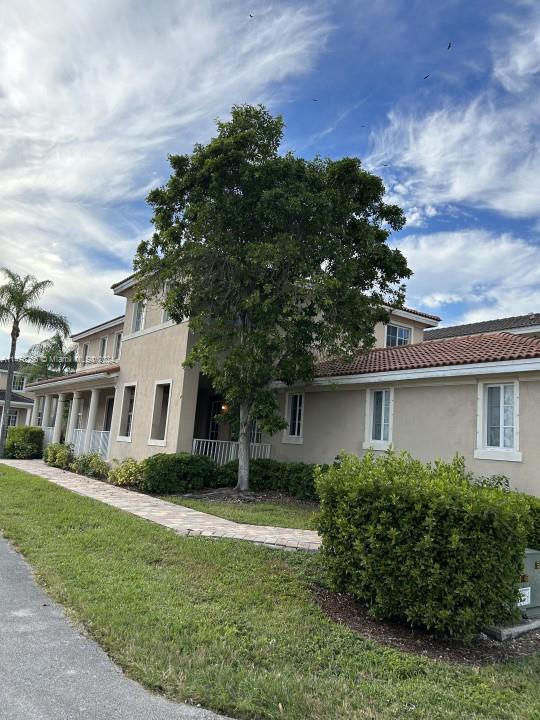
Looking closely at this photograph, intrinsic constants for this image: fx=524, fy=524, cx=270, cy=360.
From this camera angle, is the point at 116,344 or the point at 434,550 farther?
the point at 116,344

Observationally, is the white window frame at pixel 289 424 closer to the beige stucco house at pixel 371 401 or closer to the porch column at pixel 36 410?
the beige stucco house at pixel 371 401

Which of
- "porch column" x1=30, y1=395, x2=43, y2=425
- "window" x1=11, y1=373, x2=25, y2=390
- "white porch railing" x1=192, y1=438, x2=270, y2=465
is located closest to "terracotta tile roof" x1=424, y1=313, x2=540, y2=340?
"white porch railing" x1=192, y1=438, x2=270, y2=465

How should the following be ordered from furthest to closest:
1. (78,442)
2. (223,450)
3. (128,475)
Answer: (78,442)
(223,450)
(128,475)

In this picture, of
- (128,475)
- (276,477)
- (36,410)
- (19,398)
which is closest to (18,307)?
(36,410)

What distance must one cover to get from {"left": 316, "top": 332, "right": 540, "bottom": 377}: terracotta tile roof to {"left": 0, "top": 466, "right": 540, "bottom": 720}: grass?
6153 mm

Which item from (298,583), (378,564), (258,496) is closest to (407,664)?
(378,564)

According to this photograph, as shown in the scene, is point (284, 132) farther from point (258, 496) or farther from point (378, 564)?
point (378, 564)

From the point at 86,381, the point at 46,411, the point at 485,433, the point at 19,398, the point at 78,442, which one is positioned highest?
the point at 19,398

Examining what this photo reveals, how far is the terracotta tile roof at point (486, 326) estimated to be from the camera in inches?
873

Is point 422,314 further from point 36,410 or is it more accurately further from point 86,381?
point 36,410

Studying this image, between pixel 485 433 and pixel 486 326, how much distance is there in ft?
50.7

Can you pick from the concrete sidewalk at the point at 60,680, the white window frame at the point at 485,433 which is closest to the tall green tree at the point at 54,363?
the white window frame at the point at 485,433

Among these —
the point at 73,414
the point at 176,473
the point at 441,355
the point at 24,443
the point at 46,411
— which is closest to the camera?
the point at 441,355

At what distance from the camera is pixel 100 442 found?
20672mm
